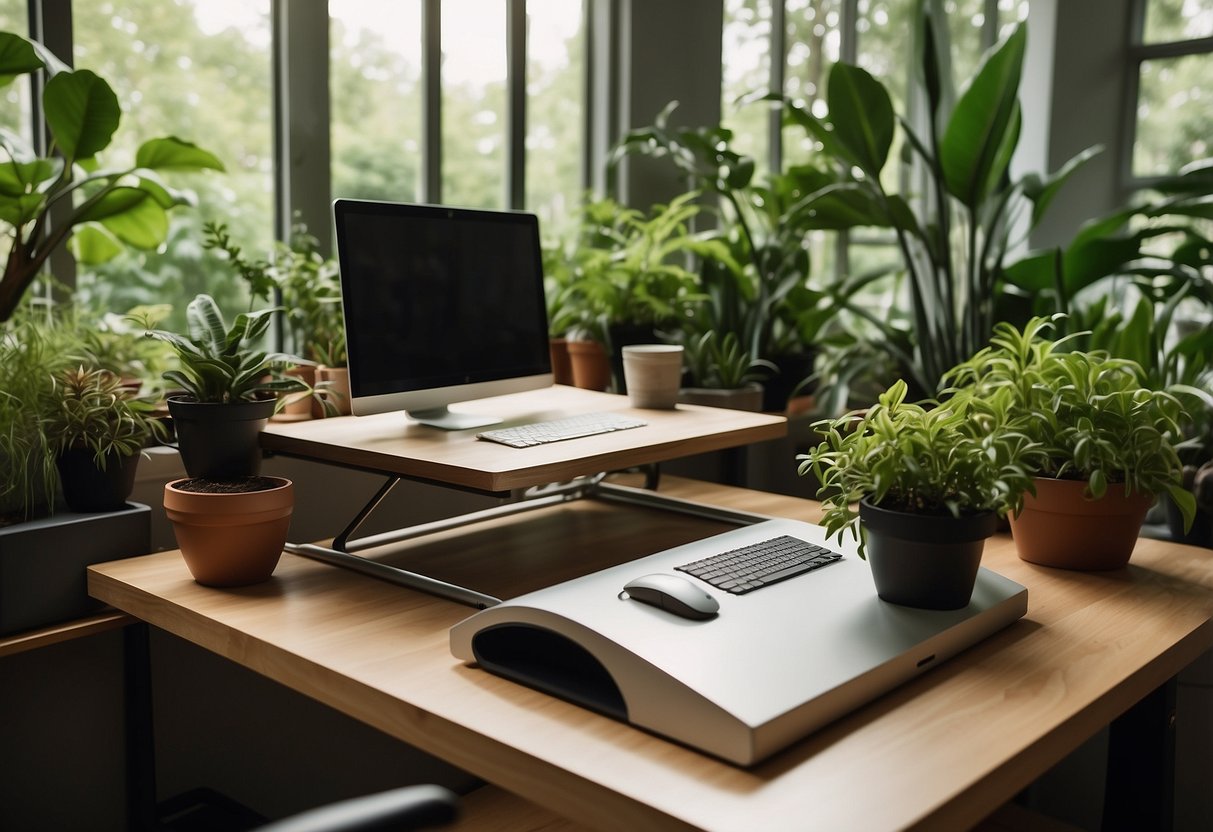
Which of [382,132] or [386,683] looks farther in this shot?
[382,132]

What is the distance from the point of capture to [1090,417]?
160cm

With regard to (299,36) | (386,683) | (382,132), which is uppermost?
(299,36)

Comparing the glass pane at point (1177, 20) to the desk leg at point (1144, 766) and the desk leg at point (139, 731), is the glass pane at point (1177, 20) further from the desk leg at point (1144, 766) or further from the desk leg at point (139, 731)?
the desk leg at point (139, 731)

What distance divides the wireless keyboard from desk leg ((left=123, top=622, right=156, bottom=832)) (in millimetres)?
599

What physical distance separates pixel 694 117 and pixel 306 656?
8.15 ft

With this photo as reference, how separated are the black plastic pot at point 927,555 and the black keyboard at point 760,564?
4.9 inches

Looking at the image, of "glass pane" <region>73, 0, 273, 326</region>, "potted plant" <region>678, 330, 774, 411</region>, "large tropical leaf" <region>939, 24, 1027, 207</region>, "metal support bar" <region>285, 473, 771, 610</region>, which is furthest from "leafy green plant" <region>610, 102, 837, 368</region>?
"glass pane" <region>73, 0, 273, 326</region>

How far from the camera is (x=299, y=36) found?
2422 mm

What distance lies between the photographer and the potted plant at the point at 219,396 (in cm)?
155

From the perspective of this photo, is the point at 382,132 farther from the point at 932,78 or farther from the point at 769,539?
the point at 769,539

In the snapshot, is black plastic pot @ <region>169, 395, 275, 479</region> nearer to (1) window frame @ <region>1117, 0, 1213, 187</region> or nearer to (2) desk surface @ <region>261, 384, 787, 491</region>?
(2) desk surface @ <region>261, 384, 787, 491</region>

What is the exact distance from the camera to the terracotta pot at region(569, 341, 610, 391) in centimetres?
262

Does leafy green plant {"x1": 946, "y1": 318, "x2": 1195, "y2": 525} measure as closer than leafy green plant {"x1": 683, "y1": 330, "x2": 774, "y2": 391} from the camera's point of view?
Yes

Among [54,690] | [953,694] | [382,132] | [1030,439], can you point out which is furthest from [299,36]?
[953,694]
